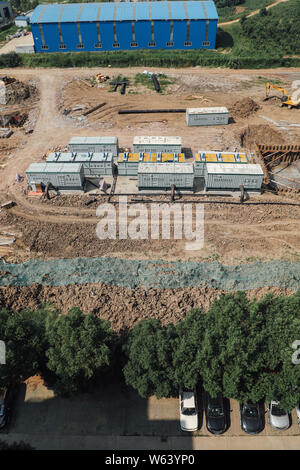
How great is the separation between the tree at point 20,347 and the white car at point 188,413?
928cm

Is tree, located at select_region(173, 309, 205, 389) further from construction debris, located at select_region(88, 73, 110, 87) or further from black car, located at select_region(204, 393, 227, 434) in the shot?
construction debris, located at select_region(88, 73, 110, 87)

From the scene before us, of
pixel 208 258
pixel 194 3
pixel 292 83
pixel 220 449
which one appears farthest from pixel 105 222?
pixel 194 3

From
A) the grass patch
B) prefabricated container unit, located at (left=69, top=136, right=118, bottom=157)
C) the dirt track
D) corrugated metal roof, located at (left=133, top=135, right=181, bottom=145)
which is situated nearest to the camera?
the dirt track

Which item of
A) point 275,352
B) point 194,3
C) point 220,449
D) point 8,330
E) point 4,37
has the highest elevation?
point 194,3

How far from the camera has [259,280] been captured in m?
27.1

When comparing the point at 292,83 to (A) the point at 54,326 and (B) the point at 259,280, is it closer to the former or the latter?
(B) the point at 259,280

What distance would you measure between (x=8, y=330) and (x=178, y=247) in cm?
1645

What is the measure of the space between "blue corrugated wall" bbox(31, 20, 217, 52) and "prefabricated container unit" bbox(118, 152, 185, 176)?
4139 centimetres

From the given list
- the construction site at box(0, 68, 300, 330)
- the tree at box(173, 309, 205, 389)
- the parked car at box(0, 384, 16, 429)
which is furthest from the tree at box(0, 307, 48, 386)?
the tree at box(173, 309, 205, 389)

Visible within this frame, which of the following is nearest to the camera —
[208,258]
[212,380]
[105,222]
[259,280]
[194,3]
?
[212,380]

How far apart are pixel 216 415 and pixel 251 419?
213 cm

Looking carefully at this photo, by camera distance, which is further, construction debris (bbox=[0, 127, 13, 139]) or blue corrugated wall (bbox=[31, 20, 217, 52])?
blue corrugated wall (bbox=[31, 20, 217, 52])

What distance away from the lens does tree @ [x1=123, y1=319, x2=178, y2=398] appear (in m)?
19.8

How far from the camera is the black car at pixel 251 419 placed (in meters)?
20.6
